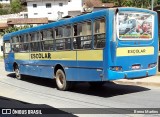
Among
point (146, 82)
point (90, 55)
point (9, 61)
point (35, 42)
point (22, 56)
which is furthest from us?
point (9, 61)

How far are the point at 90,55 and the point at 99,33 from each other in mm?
895

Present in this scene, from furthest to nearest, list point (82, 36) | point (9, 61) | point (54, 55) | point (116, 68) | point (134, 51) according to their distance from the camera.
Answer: point (9, 61)
point (54, 55)
point (82, 36)
point (134, 51)
point (116, 68)

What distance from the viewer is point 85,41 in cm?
1221

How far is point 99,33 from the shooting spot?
11.4 meters

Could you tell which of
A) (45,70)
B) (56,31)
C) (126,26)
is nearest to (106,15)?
(126,26)

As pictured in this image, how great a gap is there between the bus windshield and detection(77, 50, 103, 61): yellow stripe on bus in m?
0.89

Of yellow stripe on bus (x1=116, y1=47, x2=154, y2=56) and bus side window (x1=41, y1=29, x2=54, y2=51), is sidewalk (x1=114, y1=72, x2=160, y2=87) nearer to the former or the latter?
yellow stripe on bus (x1=116, y1=47, x2=154, y2=56)

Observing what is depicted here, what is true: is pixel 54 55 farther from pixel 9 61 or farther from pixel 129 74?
pixel 9 61

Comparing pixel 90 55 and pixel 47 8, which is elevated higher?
pixel 47 8

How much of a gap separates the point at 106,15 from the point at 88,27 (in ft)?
3.90

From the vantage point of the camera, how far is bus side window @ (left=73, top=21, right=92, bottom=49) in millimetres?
11968

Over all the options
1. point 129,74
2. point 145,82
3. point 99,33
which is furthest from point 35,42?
point 129,74

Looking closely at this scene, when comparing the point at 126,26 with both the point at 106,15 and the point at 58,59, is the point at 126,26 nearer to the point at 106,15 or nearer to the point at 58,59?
the point at 106,15

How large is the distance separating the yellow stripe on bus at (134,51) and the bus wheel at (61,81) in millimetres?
3396
